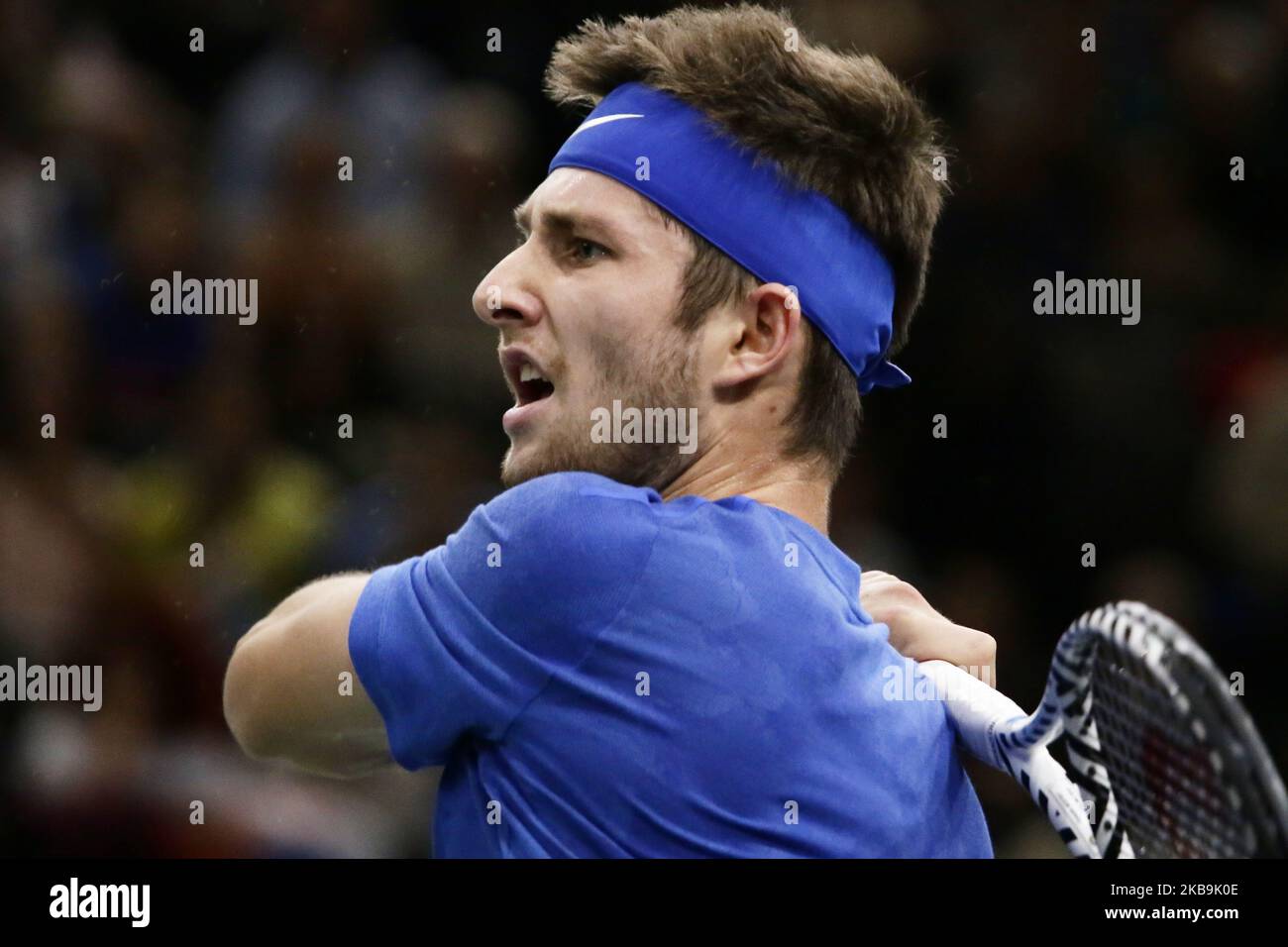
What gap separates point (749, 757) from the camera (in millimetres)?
2129

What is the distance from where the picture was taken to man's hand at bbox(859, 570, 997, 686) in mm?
2453

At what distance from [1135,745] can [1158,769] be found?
6 cm

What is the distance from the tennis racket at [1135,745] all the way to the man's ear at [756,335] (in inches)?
19.1

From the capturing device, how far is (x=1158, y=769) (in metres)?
2.03

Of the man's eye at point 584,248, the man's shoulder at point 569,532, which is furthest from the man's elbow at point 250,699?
the man's eye at point 584,248

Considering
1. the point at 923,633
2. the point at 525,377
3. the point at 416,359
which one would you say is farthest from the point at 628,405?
the point at 416,359

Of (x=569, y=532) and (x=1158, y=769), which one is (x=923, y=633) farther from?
(x=569, y=532)

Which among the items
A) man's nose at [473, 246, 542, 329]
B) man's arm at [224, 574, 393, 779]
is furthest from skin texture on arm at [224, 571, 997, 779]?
man's nose at [473, 246, 542, 329]

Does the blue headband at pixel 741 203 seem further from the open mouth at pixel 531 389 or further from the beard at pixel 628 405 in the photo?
the open mouth at pixel 531 389

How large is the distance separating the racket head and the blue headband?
63cm

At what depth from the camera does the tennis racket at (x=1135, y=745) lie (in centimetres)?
176

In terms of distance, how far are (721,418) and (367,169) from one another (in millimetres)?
2890
